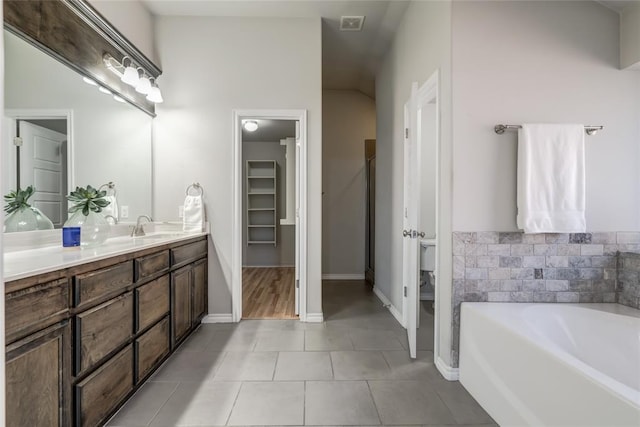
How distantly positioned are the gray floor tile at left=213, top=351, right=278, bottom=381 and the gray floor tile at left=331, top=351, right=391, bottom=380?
443 millimetres

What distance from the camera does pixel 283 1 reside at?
110 inches

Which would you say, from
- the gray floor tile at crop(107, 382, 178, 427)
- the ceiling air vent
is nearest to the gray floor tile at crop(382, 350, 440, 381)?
the gray floor tile at crop(107, 382, 178, 427)

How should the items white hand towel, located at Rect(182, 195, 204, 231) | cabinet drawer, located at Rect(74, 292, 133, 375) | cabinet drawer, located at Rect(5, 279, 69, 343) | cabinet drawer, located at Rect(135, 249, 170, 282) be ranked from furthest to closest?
1. white hand towel, located at Rect(182, 195, 204, 231)
2. cabinet drawer, located at Rect(135, 249, 170, 282)
3. cabinet drawer, located at Rect(74, 292, 133, 375)
4. cabinet drawer, located at Rect(5, 279, 69, 343)

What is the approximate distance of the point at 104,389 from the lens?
1533mm

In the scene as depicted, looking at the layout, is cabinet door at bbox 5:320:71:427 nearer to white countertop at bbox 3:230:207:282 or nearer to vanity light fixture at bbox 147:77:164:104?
white countertop at bbox 3:230:207:282

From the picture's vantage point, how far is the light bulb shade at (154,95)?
277cm

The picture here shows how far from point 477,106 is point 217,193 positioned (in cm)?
230

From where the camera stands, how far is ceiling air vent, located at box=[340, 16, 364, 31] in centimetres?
302

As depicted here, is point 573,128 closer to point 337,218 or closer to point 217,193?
point 217,193

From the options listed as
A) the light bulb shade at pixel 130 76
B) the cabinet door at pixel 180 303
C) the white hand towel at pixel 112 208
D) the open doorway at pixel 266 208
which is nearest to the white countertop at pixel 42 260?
the cabinet door at pixel 180 303

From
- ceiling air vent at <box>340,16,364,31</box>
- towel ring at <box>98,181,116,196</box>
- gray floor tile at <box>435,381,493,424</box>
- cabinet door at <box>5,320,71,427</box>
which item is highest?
ceiling air vent at <box>340,16,364,31</box>

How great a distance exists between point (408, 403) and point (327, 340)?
94cm

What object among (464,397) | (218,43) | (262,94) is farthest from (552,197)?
(218,43)

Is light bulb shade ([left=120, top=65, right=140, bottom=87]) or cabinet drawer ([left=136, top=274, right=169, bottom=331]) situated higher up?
light bulb shade ([left=120, top=65, right=140, bottom=87])
